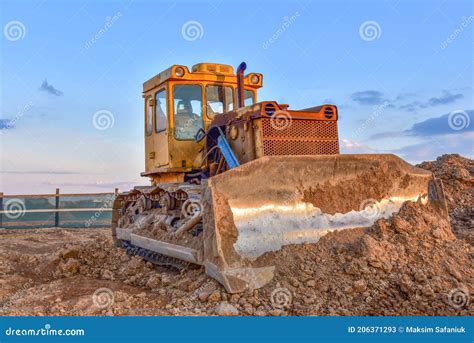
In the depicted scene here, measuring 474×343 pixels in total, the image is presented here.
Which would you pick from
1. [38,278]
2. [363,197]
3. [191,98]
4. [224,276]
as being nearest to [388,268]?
[363,197]

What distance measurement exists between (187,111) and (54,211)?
42.2 ft

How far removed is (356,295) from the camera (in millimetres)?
5238

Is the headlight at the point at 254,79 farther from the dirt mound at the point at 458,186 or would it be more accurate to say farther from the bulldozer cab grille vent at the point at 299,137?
the dirt mound at the point at 458,186

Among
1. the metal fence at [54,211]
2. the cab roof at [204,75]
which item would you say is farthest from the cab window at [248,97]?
the metal fence at [54,211]

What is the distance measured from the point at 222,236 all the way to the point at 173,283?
1.04m

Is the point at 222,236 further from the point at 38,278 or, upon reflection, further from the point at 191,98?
the point at 38,278

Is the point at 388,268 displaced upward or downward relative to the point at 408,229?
downward

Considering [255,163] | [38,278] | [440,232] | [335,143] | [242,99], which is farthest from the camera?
[38,278]

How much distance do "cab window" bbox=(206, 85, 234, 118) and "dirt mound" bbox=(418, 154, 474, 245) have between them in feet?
14.3

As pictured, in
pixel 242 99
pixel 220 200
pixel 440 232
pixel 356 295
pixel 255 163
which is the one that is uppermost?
pixel 242 99

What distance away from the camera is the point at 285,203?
603cm

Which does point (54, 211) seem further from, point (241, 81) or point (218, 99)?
point (241, 81)

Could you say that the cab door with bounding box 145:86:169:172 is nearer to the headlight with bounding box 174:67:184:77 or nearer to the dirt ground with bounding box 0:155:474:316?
the headlight with bounding box 174:67:184:77

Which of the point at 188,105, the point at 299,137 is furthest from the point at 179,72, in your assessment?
the point at 299,137
